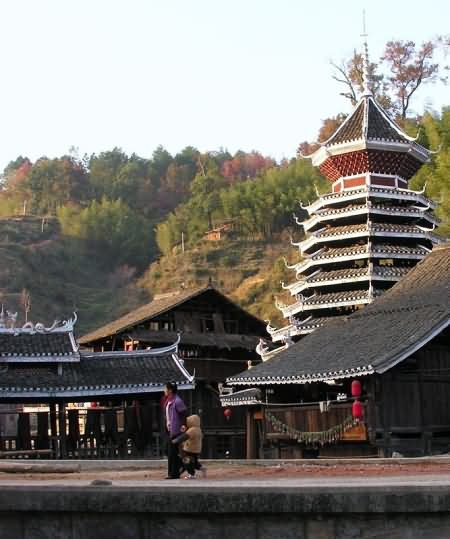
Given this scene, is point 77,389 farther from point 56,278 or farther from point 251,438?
point 56,278

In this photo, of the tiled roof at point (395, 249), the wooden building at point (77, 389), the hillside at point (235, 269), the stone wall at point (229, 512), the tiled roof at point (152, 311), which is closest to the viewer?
the stone wall at point (229, 512)

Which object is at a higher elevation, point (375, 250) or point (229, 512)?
point (375, 250)

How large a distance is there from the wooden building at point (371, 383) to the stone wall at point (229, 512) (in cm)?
1862

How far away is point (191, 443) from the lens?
17391 mm

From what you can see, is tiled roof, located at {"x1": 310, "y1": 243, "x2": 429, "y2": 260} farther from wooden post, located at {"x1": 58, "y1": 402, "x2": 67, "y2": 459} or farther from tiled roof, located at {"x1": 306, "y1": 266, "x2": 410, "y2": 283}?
wooden post, located at {"x1": 58, "y1": 402, "x2": 67, "y2": 459}

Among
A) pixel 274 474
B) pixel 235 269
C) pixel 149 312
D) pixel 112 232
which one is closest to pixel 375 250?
pixel 149 312

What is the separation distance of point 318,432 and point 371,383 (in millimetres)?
2872

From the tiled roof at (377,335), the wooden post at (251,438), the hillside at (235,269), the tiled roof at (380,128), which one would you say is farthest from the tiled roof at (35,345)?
the hillside at (235,269)

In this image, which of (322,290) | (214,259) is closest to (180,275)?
(214,259)

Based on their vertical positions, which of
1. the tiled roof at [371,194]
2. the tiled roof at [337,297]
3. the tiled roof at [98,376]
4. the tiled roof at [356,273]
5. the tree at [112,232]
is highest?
the tree at [112,232]

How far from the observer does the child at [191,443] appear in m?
17.2

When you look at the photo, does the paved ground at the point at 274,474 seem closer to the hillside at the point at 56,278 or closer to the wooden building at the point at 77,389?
the wooden building at the point at 77,389

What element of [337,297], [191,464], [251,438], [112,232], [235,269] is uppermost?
[112,232]

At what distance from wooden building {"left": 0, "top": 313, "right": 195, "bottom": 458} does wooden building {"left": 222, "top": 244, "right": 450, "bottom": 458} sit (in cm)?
769
